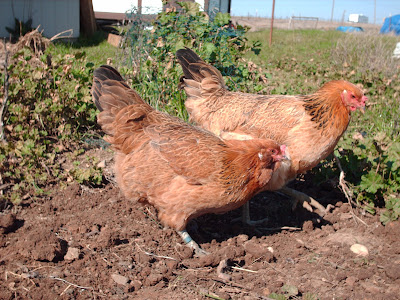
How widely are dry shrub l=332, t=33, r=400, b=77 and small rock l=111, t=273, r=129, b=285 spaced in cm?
684

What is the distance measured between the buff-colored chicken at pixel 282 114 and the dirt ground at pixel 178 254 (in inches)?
15.6

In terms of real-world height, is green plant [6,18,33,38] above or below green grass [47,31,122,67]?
above

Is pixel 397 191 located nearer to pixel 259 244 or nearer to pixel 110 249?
pixel 259 244

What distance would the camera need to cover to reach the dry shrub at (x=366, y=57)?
8711mm

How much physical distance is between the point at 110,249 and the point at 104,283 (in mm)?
434

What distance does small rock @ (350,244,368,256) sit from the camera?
10.8ft

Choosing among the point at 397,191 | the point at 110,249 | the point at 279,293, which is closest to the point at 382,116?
Result: the point at 397,191

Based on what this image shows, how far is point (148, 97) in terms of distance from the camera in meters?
5.22

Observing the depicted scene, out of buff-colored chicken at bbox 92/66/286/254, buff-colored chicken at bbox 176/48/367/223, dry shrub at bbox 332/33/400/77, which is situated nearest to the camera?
buff-colored chicken at bbox 92/66/286/254

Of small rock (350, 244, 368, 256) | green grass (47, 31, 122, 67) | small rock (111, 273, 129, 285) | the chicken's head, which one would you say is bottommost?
small rock (111, 273, 129, 285)

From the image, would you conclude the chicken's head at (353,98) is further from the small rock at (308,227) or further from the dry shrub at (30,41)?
the dry shrub at (30,41)

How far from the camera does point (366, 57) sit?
31.9 feet

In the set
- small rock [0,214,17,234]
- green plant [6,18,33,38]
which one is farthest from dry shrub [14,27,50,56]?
green plant [6,18,33,38]

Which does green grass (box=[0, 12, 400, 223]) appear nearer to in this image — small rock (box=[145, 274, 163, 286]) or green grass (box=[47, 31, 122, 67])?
small rock (box=[145, 274, 163, 286])
